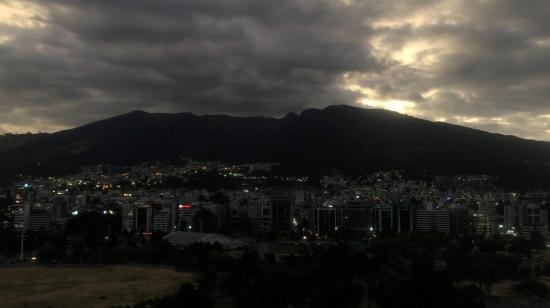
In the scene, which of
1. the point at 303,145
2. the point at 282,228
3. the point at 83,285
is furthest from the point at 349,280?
the point at 303,145

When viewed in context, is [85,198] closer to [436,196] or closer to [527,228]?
[436,196]

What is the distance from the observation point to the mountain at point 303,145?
116 m

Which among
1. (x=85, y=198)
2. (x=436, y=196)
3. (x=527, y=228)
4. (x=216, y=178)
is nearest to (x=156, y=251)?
(x=527, y=228)

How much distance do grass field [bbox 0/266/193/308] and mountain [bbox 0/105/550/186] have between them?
80.5 metres

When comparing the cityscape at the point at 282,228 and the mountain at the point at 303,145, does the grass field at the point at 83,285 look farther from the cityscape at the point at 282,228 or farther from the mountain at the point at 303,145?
the mountain at the point at 303,145

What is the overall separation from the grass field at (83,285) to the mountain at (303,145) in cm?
8051

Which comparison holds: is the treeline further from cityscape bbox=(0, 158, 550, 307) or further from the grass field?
the grass field

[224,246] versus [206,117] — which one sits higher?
[206,117]

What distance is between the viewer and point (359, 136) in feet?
433

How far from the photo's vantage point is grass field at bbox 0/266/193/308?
2958 centimetres

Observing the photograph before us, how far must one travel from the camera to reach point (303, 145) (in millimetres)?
136000

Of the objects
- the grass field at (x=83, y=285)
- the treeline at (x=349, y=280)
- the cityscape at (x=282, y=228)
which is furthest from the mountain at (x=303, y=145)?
the grass field at (x=83, y=285)

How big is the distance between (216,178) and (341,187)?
27.8 meters

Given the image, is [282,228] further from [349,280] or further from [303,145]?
[303,145]
